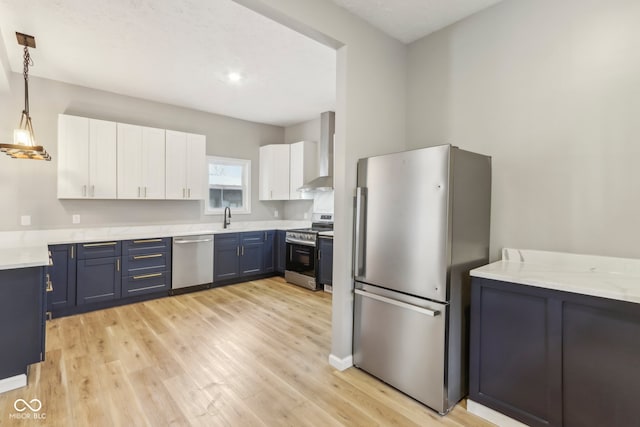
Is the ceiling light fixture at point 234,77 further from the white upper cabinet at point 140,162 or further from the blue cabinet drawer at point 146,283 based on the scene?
the blue cabinet drawer at point 146,283

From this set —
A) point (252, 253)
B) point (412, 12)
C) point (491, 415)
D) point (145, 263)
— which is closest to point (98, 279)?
point (145, 263)

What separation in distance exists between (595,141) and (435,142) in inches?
42.7

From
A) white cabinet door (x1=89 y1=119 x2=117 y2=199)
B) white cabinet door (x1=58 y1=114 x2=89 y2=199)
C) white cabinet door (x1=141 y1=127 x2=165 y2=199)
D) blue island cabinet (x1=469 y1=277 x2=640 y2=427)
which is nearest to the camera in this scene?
blue island cabinet (x1=469 y1=277 x2=640 y2=427)

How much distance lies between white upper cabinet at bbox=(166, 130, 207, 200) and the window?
45 cm

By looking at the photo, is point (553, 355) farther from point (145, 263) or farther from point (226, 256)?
point (145, 263)

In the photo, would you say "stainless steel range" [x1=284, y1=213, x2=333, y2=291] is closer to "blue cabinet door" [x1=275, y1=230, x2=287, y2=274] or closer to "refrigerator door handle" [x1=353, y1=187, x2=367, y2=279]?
"blue cabinet door" [x1=275, y1=230, x2=287, y2=274]

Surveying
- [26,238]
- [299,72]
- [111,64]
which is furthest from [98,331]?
[299,72]

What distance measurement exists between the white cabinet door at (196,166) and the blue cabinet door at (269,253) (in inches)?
51.4

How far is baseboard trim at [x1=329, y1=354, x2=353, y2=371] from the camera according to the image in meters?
2.47

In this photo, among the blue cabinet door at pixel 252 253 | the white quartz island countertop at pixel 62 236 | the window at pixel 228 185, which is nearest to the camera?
the white quartz island countertop at pixel 62 236

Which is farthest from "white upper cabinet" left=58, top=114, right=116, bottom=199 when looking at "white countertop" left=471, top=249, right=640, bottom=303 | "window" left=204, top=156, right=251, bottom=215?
"white countertop" left=471, top=249, right=640, bottom=303

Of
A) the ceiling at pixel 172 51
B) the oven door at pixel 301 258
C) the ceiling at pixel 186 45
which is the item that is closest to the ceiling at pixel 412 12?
the ceiling at pixel 186 45

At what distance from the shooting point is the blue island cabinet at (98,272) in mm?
3666

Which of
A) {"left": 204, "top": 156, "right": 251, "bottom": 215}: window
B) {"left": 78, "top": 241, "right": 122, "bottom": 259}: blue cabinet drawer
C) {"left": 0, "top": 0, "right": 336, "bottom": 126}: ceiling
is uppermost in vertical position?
{"left": 0, "top": 0, "right": 336, "bottom": 126}: ceiling
